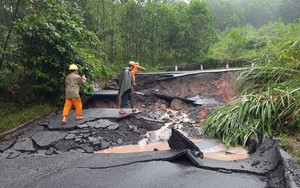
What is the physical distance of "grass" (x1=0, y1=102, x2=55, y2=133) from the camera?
21.0 ft

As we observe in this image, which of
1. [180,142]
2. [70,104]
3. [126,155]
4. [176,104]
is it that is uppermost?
[70,104]

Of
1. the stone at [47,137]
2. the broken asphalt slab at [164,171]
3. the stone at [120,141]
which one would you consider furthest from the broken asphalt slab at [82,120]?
the broken asphalt slab at [164,171]

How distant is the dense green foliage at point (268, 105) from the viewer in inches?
186

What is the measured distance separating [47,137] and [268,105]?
4958 millimetres

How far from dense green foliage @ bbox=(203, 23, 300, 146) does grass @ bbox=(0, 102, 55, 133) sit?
16.2 feet

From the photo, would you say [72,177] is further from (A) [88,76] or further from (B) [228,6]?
(B) [228,6]

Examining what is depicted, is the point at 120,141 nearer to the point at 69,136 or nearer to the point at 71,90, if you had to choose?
the point at 69,136

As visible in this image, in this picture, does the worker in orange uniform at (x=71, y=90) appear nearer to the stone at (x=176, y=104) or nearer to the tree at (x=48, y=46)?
the tree at (x=48, y=46)

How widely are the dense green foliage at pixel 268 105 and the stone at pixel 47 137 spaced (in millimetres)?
3490

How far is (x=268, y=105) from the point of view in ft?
16.1

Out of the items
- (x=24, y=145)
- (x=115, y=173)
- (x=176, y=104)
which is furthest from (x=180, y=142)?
(x=176, y=104)

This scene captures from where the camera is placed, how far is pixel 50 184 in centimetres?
341

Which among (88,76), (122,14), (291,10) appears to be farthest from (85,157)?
(291,10)

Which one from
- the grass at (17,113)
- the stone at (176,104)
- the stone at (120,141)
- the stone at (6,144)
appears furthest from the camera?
the stone at (176,104)
